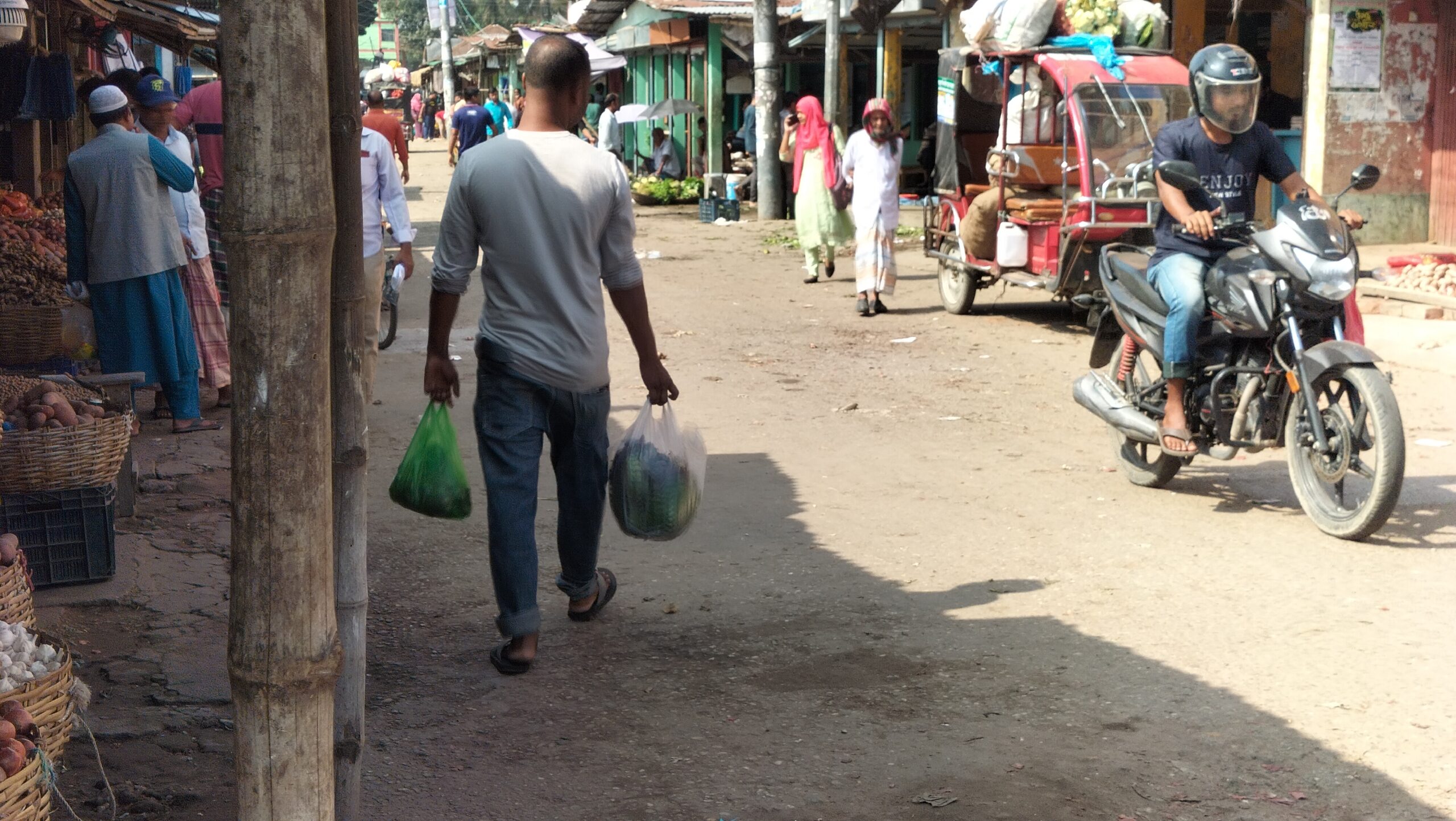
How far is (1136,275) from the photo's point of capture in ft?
22.4

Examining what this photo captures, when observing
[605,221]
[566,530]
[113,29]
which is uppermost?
[113,29]

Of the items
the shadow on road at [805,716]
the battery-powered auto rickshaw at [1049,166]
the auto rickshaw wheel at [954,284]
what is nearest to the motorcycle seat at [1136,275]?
the shadow on road at [805,716]

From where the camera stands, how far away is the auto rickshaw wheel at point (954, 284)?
41.9 ft

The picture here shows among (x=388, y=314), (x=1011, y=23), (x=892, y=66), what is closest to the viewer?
(x=388, y=314)

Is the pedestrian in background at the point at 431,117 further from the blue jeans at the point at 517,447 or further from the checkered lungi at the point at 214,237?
the blue jeans at the point at 517,447

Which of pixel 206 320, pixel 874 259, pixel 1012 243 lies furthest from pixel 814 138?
pixel 206 320

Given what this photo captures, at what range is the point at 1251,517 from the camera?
6449 mm

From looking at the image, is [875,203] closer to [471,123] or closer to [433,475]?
[433,475]

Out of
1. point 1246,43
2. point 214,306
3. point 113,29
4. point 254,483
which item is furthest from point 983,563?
point 1246,43

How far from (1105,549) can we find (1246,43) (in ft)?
44.5

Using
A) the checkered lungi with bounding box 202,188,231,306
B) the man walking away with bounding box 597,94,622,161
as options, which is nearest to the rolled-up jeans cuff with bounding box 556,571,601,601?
the checkered lungi with bounding box 202,188,231,306

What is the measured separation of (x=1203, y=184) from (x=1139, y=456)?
1.38 m

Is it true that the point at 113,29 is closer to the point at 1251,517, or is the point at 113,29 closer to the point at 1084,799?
the point at 1251,517

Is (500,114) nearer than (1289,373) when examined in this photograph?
No
